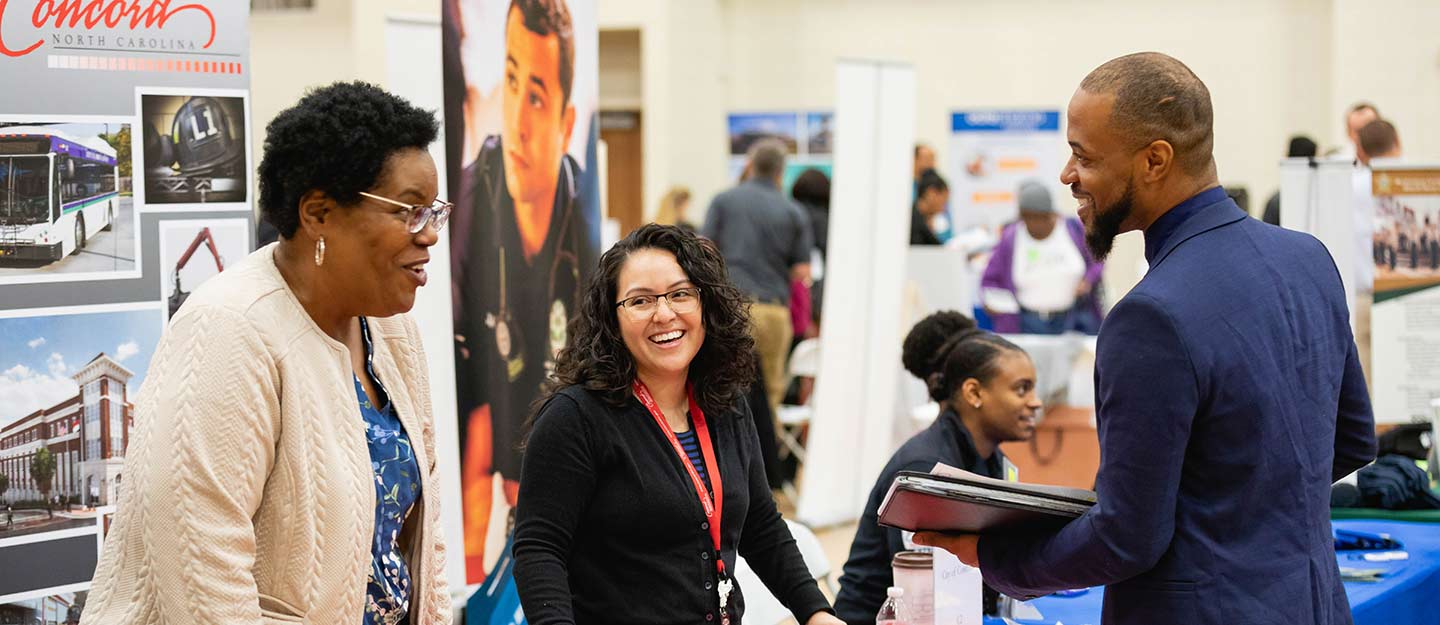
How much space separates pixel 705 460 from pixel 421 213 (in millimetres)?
725

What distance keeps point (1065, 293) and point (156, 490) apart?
6.70 meters

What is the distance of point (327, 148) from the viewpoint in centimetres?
180

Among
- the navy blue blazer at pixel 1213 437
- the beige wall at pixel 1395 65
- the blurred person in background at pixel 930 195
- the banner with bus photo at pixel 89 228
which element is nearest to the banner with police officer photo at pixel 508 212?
the banner with bus photo at pixel 89 228

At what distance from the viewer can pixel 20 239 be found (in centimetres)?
247

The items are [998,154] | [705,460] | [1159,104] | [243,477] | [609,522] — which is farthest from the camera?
[998,154]

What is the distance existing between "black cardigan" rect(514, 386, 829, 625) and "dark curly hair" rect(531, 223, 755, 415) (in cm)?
10

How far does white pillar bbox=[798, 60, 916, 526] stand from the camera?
255 inches

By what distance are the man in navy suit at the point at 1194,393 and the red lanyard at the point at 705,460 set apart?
0.58 m

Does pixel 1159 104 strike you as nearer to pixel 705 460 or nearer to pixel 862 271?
pixel 705 460

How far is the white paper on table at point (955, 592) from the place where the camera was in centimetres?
246

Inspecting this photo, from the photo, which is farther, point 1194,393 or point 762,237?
point 762,237

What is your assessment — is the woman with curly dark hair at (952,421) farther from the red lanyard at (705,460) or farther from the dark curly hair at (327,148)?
the dark curly hair at (327,148)

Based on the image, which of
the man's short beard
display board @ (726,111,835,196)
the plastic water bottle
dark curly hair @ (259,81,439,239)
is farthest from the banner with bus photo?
display board @ (726,111,835,196)

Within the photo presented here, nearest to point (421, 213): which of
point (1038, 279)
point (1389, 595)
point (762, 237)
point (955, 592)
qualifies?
point (955, 592)
